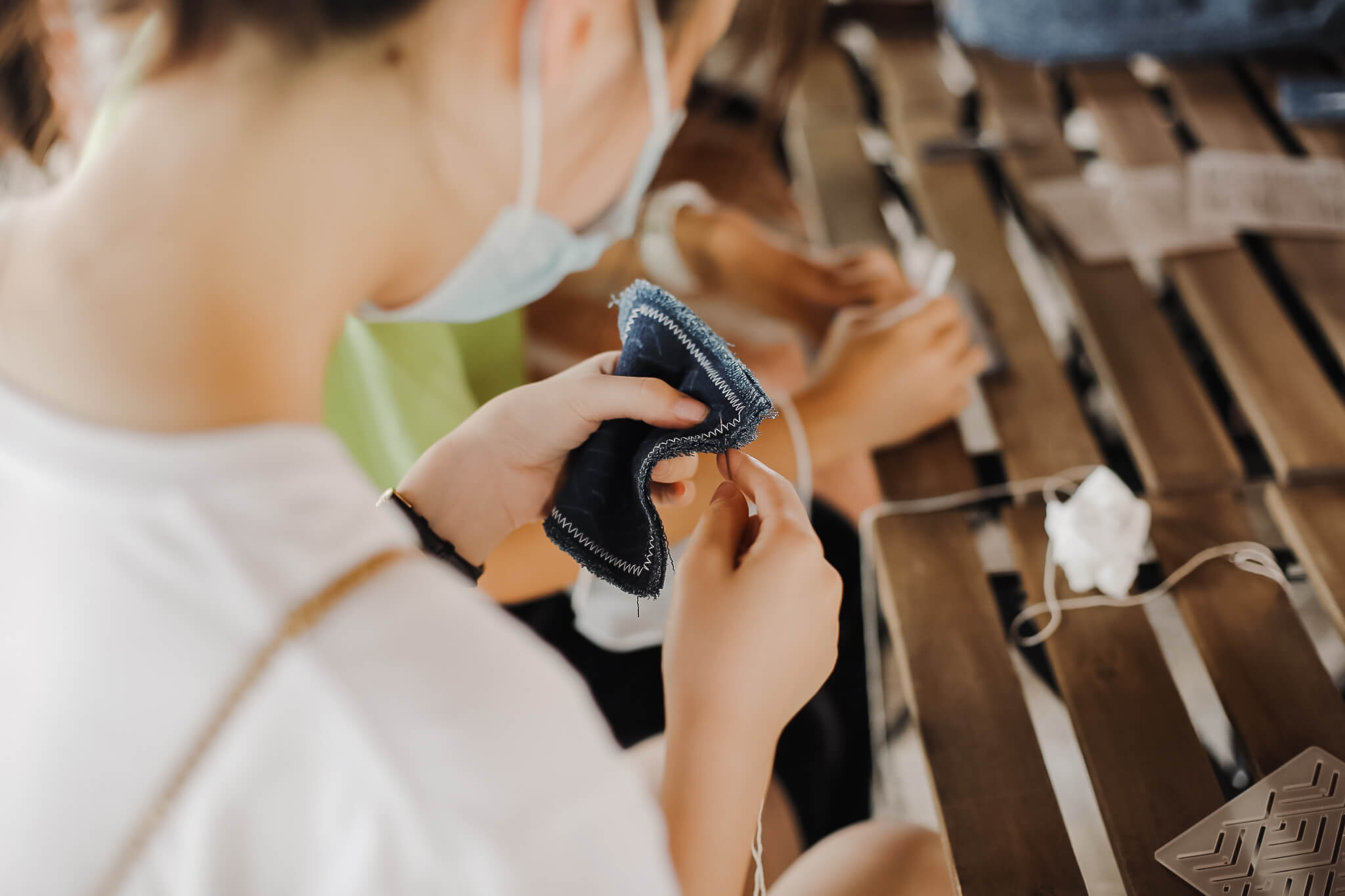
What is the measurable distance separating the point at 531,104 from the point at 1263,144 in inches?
37.5

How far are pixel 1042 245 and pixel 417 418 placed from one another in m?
0.69

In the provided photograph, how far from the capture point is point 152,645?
298 millimetres

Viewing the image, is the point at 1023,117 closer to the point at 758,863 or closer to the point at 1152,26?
the point at 1152,26

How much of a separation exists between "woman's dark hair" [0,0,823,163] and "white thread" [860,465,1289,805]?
15.4 inches

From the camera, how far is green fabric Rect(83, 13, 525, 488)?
1.62ft

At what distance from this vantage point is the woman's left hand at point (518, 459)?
1.37 feet

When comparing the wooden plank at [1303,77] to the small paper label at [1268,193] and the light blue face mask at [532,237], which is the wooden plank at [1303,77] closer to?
the small paper label at [1268,193]

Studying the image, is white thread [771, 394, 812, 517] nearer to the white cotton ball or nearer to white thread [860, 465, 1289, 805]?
white thread [860, 465, 1289, 805]

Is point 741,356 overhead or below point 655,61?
below

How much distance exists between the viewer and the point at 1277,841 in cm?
50

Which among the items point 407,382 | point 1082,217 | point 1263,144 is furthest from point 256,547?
point 1263,144

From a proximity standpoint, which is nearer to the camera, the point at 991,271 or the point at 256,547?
the point at 256,547

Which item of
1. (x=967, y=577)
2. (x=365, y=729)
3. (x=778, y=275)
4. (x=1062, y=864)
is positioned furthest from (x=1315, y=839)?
(x=778, y=275)

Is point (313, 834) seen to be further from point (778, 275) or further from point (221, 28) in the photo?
point (778, 275)
